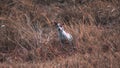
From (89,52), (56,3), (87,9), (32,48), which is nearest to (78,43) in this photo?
(89,52)

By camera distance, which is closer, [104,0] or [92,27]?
[92,27]

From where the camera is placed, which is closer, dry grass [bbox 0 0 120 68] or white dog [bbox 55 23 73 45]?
dry grass [bbox 0 0 120 68]

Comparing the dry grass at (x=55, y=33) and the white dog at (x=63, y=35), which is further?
the white dog at (x=63, y=35)

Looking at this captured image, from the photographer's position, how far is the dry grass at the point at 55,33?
649 cm

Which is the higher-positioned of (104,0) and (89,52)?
(104,0)

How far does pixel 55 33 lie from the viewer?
7430 millimetres

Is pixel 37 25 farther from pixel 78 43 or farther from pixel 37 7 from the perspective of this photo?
pixel 78 43

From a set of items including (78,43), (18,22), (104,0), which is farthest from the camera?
(104,0)

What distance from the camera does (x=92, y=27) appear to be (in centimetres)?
731

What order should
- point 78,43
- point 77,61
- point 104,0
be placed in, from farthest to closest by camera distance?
point 104,0, point 78,43, point 77,61

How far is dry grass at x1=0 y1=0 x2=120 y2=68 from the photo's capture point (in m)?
6.49

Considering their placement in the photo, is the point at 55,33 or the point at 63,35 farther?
the point at 55,33

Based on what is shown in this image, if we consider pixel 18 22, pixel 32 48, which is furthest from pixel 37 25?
pixel 32 48

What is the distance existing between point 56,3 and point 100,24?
127 centimetres
